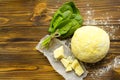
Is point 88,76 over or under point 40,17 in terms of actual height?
under

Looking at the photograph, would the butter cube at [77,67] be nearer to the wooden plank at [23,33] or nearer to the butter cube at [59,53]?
the butter cube at [59,53]

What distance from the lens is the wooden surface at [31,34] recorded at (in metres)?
0.97

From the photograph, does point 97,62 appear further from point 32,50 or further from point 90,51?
point 32,50

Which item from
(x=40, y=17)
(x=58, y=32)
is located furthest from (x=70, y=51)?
(x=40, y=17)

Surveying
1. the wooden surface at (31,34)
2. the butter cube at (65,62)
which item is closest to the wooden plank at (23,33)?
the wooden surface at (31,34)

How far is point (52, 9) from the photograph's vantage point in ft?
3.56

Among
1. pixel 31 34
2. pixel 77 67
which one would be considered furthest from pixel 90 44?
pixel 31 34

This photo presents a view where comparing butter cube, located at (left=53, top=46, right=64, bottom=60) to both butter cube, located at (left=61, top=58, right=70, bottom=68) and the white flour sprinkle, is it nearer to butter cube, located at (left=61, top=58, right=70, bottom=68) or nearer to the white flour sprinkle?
butter cube, located at (left=61, top=58, right=70, bottom=68)

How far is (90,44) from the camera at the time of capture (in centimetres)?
89

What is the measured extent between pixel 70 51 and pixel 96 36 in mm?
120

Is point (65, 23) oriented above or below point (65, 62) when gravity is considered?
above

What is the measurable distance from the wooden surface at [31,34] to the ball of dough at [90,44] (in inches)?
2.0

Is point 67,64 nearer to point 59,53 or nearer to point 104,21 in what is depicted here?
point 59,53

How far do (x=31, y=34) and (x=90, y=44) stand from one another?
26 centimetres
